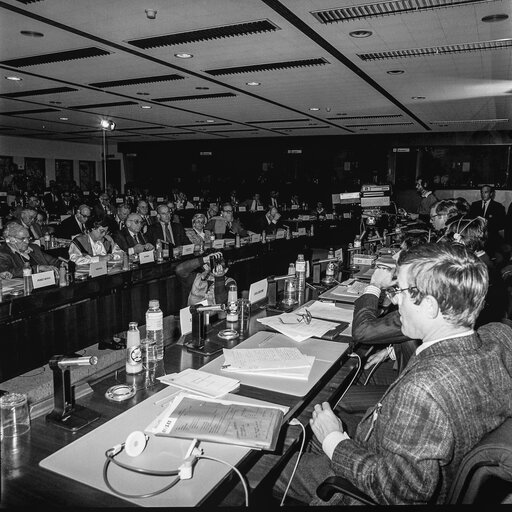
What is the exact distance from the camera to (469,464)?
109cm

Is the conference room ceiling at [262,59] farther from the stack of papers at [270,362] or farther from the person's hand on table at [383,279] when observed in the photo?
the stack of papers at [270,362]

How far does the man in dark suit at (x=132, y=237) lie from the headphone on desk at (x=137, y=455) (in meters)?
4.70

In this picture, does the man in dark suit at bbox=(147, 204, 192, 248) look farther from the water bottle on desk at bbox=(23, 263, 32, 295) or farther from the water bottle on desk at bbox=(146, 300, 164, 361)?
the water bottle on desk at bbox=(146, 300, 164, 361)

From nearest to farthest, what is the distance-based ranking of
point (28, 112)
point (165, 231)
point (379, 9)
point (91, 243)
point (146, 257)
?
point (379, 9), point (146, 257), point (91, 243), point (165, 231), point (28, 112)

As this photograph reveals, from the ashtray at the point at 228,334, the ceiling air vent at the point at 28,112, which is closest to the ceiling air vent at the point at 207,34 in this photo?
the ashtray at the point at 228,334

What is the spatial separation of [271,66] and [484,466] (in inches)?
198

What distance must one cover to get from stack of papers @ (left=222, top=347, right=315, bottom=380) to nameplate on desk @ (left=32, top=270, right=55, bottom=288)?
7.47ft

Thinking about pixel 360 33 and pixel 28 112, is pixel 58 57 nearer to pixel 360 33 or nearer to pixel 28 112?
pixel 360 33

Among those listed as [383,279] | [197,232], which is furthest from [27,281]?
[197,232]

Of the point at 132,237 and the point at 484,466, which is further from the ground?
the point at 132,237

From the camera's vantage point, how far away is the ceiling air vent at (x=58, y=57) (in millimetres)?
4811

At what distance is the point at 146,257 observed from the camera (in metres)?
4.88

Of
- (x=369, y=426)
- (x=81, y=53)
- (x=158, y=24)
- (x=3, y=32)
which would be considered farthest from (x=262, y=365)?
(x=81, y=53)

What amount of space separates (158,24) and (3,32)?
1.48 meters
